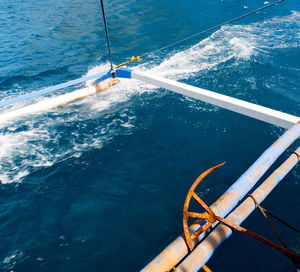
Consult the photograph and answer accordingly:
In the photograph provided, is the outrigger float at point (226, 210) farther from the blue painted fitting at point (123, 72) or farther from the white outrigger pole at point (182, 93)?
the blue painted fitting at point (123, 72)

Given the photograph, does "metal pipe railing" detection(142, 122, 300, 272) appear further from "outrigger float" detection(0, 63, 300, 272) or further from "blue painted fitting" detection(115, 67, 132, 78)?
"blue painted fitting" detection(115, 67, 132, 78)

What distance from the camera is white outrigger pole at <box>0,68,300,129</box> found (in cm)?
383

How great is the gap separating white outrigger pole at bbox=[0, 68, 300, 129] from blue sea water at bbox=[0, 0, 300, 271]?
1.72ft

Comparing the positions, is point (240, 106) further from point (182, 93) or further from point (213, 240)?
point (213, 240)

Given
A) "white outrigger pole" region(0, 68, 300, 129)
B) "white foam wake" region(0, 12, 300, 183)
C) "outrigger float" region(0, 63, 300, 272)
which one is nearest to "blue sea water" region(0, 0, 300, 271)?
"white foam wake" region(0, 12, 300, 183)

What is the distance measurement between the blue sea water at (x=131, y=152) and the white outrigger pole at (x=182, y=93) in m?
0.53

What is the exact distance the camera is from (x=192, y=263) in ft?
5.86

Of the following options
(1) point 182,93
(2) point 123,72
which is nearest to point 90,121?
(2) point 123,72

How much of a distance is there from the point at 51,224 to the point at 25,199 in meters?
0.73

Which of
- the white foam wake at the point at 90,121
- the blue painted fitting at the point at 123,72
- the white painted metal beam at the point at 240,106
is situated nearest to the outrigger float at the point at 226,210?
the white painted metal beam at the point at 240,106

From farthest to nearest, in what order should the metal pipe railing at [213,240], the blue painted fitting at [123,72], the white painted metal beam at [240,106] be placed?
the blue painted fitting at [123,72] < the white painted metal beam at [240,106] < the metal pipe railing at [213,240]

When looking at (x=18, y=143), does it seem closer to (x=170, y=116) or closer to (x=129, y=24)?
(x=170, y=116)

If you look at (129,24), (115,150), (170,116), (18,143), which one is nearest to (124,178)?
(115,150)

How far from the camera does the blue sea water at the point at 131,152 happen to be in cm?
307
